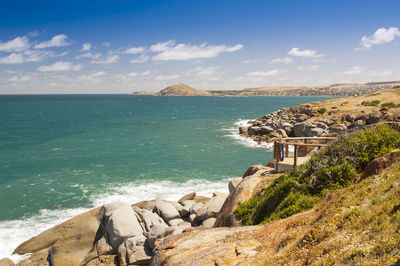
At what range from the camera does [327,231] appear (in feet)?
20.9

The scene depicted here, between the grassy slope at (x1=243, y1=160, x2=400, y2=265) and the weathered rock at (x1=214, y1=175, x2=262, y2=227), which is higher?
the grassy slope at (x1=243, y1=160, x2=400, y2=265)

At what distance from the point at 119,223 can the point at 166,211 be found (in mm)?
3792

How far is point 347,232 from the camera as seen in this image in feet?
19.8

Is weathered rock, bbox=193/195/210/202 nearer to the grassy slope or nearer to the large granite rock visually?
the large granite rock

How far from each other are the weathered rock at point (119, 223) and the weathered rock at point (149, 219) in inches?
21.9

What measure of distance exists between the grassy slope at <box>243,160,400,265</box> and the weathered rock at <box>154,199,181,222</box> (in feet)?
38.8

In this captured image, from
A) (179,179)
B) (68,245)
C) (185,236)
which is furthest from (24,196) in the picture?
(185,236)

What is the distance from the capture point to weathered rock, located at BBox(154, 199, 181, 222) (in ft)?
63.9

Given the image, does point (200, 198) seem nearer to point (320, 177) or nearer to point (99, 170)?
point (320, 177)

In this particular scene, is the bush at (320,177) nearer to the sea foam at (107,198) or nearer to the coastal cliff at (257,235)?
the coastal cliff at (257,235)

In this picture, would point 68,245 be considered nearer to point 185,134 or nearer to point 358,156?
point 358,156

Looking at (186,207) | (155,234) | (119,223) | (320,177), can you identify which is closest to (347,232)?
(320,177)

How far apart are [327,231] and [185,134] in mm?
51546

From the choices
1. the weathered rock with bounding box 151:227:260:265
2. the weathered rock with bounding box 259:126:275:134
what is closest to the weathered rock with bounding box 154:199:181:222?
the weathered rock with bounding box 151:227:260:265
